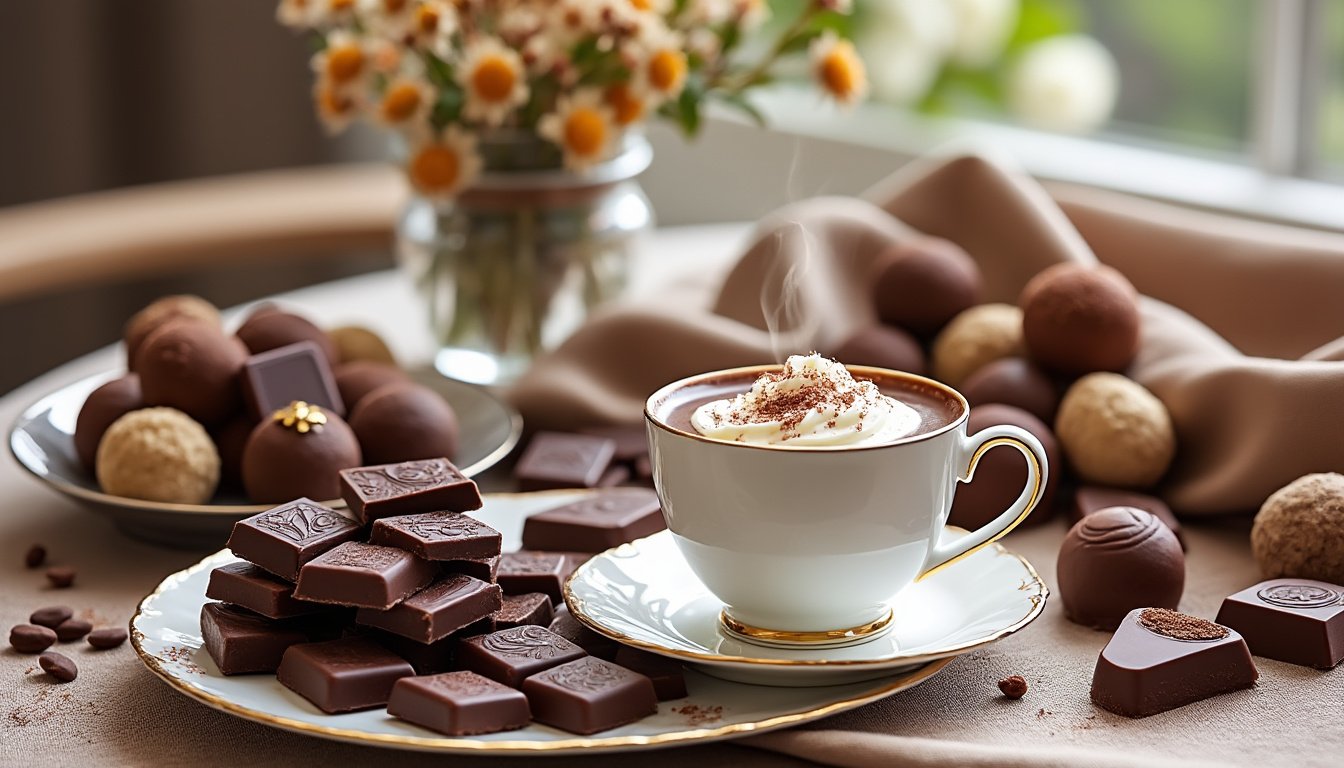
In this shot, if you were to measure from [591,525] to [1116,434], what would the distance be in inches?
21.2

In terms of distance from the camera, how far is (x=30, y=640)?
3.82 feet

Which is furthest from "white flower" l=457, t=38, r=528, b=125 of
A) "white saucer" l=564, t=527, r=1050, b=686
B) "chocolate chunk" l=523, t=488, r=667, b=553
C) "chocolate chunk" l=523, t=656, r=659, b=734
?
"chocolate chunk" l=523, t=656, r=659, b=734

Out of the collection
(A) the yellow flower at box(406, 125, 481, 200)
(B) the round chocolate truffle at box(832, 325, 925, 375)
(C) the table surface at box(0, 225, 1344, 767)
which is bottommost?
(C) the table surface at box(0, 225, 1344, 767)

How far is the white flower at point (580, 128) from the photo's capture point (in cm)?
174

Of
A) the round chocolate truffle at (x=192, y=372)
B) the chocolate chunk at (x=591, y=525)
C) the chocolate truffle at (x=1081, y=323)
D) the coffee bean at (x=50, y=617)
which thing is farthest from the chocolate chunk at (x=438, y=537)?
the chocolate truffle at (x=1081, y=323)

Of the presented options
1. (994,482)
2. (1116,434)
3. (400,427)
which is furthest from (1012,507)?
(400,427)

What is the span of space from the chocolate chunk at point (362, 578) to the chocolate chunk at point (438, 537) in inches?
0.5

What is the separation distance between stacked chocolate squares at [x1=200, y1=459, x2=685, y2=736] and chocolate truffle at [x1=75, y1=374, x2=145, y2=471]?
0.41m

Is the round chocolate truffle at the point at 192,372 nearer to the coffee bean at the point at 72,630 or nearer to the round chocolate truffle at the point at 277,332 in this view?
the round chocolate truffle at the point at 277,332

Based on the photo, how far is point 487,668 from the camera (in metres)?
1.02

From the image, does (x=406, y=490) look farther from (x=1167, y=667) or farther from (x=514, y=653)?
(x=1167, y=667)

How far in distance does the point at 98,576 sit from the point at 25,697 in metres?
0.28

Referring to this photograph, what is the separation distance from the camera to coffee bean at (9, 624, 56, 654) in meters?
1.17

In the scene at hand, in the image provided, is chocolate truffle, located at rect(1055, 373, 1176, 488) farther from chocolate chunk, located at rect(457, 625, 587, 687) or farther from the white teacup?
chocolate chunk, located at rect(457, 625, 587, 687)
